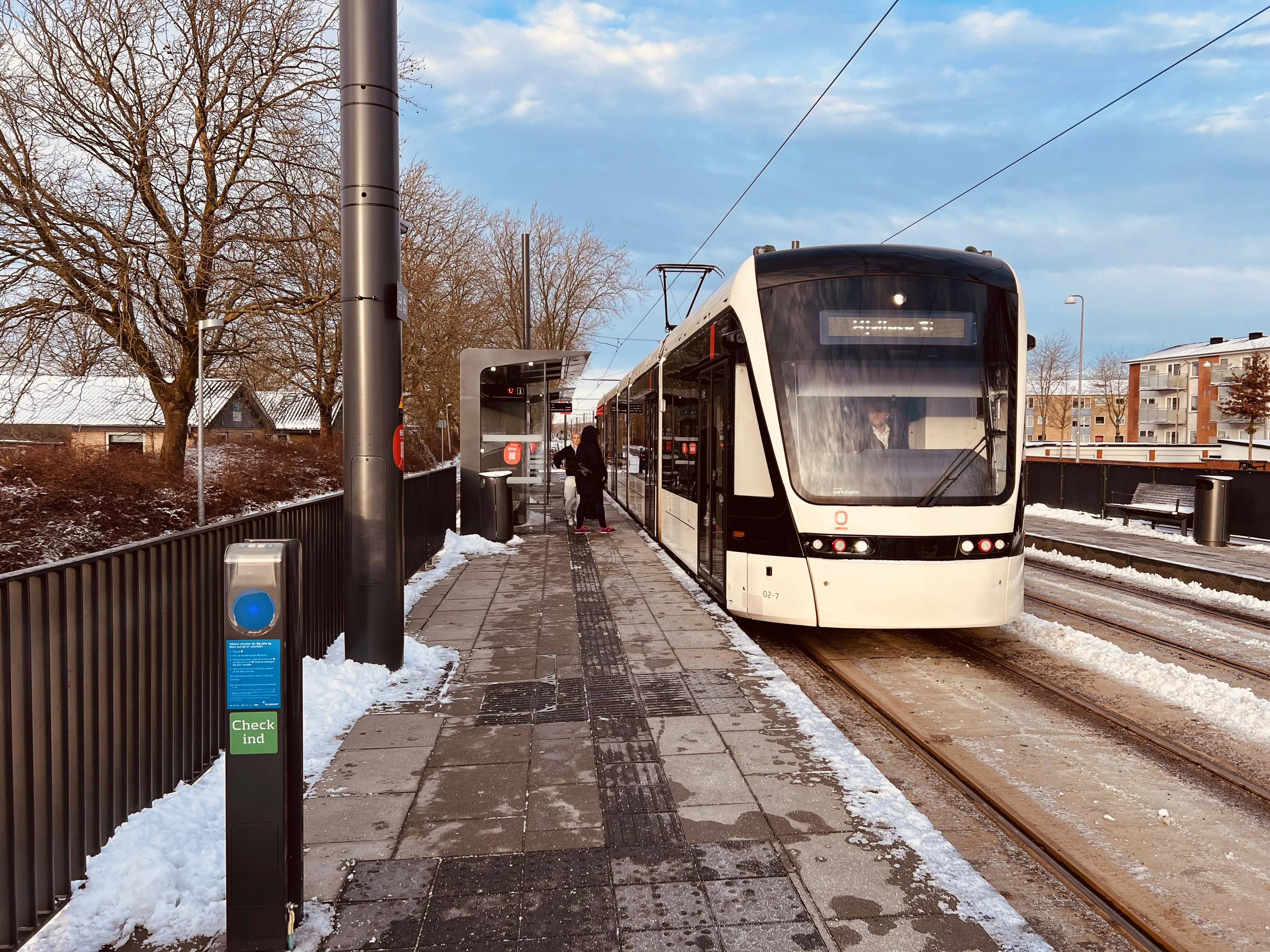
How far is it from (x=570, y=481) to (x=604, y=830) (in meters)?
14.3

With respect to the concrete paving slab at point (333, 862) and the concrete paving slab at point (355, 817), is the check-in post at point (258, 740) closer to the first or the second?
the concrete paving slab at point (333, 862)

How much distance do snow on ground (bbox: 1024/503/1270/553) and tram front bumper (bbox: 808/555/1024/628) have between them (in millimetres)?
5286

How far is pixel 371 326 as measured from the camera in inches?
239

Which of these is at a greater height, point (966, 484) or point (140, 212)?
point (140, 212)

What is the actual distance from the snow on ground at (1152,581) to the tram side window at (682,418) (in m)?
5.37

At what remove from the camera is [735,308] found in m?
7.57

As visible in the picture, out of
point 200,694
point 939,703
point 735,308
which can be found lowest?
point 939,703

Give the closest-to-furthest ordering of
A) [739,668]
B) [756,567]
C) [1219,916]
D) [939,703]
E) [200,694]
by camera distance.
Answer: [1219,916] → [200,694] → [939,703] → [739,668] → [756,567]

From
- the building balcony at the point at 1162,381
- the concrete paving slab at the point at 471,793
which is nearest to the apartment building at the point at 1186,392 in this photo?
the building balcony at the point at 1162,381

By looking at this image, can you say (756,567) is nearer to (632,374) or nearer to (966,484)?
(966,484)

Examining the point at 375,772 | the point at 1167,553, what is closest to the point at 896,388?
the point at 375,772

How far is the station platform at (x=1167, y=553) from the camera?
34.6 ft

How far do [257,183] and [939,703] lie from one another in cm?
1485

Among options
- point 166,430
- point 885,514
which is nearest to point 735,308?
point 885,514
